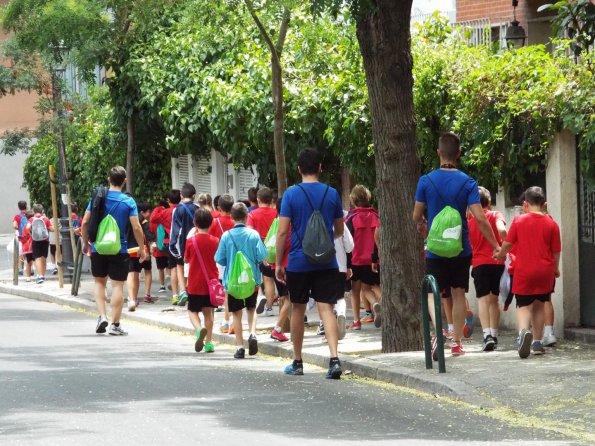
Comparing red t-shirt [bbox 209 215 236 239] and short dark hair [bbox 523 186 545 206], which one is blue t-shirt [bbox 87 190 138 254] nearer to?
red t-shirt [bbox 209 215 236 239]

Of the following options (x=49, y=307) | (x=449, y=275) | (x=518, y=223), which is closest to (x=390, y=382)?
(x=449, y=275)

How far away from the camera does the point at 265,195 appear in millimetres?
17859

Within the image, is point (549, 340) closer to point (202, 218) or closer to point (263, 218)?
point (202, 218)

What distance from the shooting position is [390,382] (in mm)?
12148

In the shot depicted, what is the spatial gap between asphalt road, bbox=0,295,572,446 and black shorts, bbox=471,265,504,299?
80.1 inches

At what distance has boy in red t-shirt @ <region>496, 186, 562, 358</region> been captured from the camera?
13.5m

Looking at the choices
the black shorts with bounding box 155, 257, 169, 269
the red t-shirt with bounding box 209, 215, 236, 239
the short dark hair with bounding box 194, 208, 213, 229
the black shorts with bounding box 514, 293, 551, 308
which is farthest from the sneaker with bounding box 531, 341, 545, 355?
the black shorts with bounding box 155, 257, 169, 269

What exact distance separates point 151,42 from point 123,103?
1.23 metres

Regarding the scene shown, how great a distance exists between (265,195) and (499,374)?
21.4 ft

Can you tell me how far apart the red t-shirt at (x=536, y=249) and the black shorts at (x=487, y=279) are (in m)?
1.02

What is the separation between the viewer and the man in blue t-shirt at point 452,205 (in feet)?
41.5

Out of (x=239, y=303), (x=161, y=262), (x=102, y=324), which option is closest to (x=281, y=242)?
(x=239, y=303)

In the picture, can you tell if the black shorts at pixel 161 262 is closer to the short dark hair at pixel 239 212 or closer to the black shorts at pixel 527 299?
the short dark hair at pixel 239 212

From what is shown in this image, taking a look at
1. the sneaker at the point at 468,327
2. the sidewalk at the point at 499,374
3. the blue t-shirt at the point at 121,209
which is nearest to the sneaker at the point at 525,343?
the sidewalk at the point at 499,374
